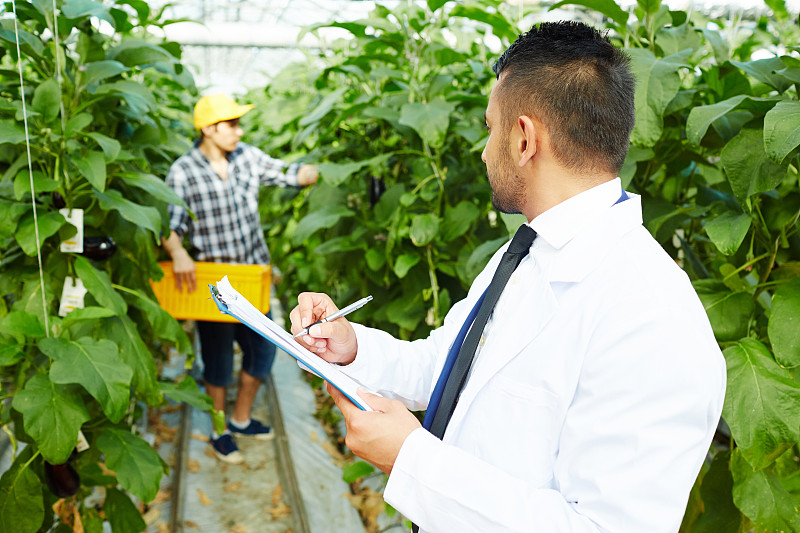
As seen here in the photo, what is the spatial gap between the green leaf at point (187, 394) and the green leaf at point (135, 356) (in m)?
0.13

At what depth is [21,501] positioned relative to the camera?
180 centimetres

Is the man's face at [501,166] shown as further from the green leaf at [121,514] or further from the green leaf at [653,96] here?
the green leaf at [121,514]

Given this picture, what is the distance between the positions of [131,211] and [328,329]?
1019 millimetres

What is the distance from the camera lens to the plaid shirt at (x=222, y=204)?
124 inches

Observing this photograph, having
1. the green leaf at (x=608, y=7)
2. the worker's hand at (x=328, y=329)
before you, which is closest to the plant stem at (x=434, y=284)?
the green leaf at (x=608, y=7)

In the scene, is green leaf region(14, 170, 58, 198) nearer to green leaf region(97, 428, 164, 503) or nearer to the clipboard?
green leaf region(97, 428, 164, 503)

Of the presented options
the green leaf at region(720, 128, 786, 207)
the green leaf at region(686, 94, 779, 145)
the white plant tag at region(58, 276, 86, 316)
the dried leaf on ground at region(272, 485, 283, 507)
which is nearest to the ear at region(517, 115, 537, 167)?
the green leaf at region(686, 94, 779, 145)

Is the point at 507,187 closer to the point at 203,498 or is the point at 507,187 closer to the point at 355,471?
the point at 355,471

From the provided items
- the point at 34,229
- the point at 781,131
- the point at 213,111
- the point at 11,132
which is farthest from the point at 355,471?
the point at 213,111

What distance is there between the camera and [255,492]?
3.10 metres

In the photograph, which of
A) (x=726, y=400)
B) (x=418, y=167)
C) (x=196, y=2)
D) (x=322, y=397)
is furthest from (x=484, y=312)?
(x=196, y=2)

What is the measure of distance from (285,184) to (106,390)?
2.15m

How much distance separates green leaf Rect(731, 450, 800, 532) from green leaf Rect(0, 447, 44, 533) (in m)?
1.83

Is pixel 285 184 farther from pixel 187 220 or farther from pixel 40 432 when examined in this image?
pixel 40 432
